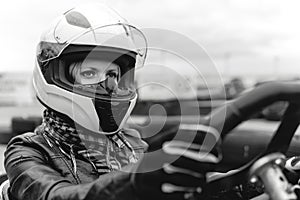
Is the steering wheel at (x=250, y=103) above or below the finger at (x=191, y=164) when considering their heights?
above

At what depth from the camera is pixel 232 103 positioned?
751 mm

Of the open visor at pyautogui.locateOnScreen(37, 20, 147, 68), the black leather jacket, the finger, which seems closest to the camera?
the finger

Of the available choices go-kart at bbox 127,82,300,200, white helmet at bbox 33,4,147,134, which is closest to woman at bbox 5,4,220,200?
white helmet at bbox 33,4,147,134

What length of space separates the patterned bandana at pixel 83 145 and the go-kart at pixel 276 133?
0.52m

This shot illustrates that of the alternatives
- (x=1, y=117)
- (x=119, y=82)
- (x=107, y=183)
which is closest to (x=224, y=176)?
(x=107, y=183)

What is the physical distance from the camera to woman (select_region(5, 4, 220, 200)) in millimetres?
1244

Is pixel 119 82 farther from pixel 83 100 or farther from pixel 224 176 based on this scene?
pixel 224 176

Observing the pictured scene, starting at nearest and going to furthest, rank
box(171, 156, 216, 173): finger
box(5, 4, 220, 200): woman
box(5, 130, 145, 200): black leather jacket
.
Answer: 1. box(171, 156, 216, 173): finger
2. box(5, 130, 145, 200): black leather jacket
3. box(5, 4, 220, 200): woman

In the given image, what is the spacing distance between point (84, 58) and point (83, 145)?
0.80ft

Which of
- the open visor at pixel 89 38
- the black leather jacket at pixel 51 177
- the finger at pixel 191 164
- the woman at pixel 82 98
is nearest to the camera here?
the finger at pixel 191 164

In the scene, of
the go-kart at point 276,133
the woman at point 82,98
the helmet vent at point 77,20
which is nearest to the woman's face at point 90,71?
the woman at point 82,98

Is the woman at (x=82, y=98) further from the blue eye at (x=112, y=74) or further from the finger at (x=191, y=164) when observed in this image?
the finger at (x=191, y=164)

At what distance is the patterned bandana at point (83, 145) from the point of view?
133 cm

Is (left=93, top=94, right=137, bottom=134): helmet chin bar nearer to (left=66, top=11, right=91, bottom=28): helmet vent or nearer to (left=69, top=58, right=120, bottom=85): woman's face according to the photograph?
(left=69, top=58, right=120, bottom=85): woman's face
